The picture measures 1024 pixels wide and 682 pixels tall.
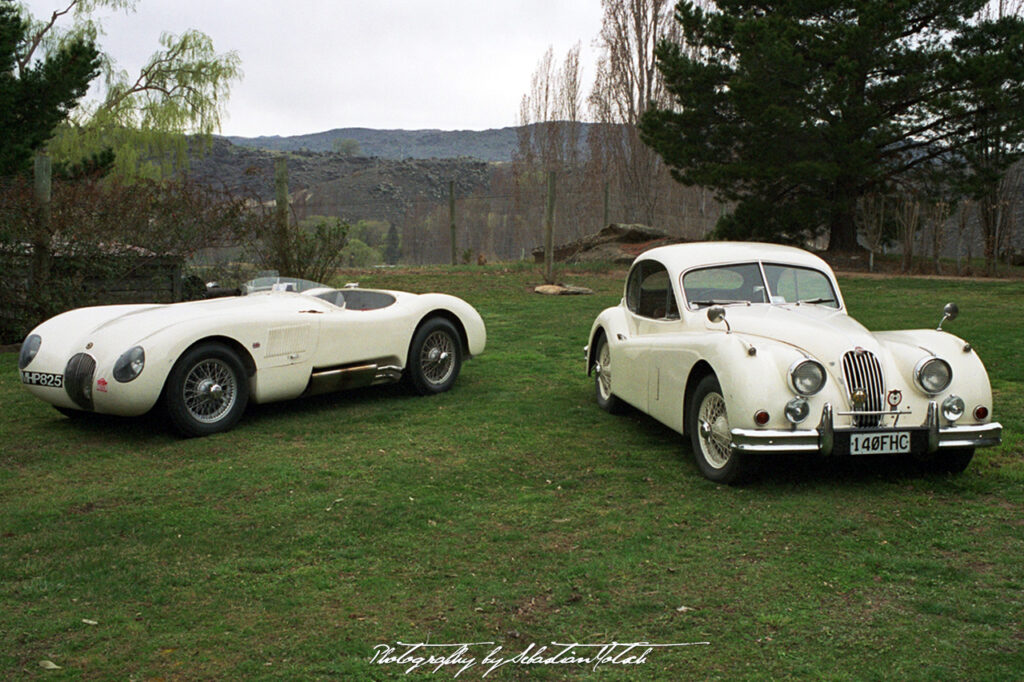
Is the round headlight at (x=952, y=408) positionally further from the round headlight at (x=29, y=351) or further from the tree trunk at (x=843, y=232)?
the tree trunk at (x=843, y=232)

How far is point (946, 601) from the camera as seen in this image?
366 cm

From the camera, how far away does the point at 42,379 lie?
6.63 metres

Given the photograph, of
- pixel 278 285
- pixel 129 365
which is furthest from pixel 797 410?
pixel 278 285

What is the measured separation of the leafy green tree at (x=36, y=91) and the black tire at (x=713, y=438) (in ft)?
45.7

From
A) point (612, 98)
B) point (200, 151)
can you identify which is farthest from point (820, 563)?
point (612, 98)

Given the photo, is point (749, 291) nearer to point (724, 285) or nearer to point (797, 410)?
point (724, 285)

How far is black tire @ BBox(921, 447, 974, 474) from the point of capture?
5.44 m

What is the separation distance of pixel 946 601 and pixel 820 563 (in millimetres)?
575

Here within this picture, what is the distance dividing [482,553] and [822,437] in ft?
6.87

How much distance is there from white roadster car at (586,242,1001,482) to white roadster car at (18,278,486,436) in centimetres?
245

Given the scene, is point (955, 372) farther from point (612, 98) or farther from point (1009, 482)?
point (612, 98)

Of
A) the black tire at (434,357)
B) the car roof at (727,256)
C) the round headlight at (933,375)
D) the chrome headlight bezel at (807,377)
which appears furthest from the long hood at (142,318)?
the round headlight at (933,375)

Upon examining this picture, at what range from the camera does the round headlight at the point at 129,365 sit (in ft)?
20.4

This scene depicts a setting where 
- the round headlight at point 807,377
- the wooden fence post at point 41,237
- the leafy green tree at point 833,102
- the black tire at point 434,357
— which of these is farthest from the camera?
the leafy green tree at point 833,102
